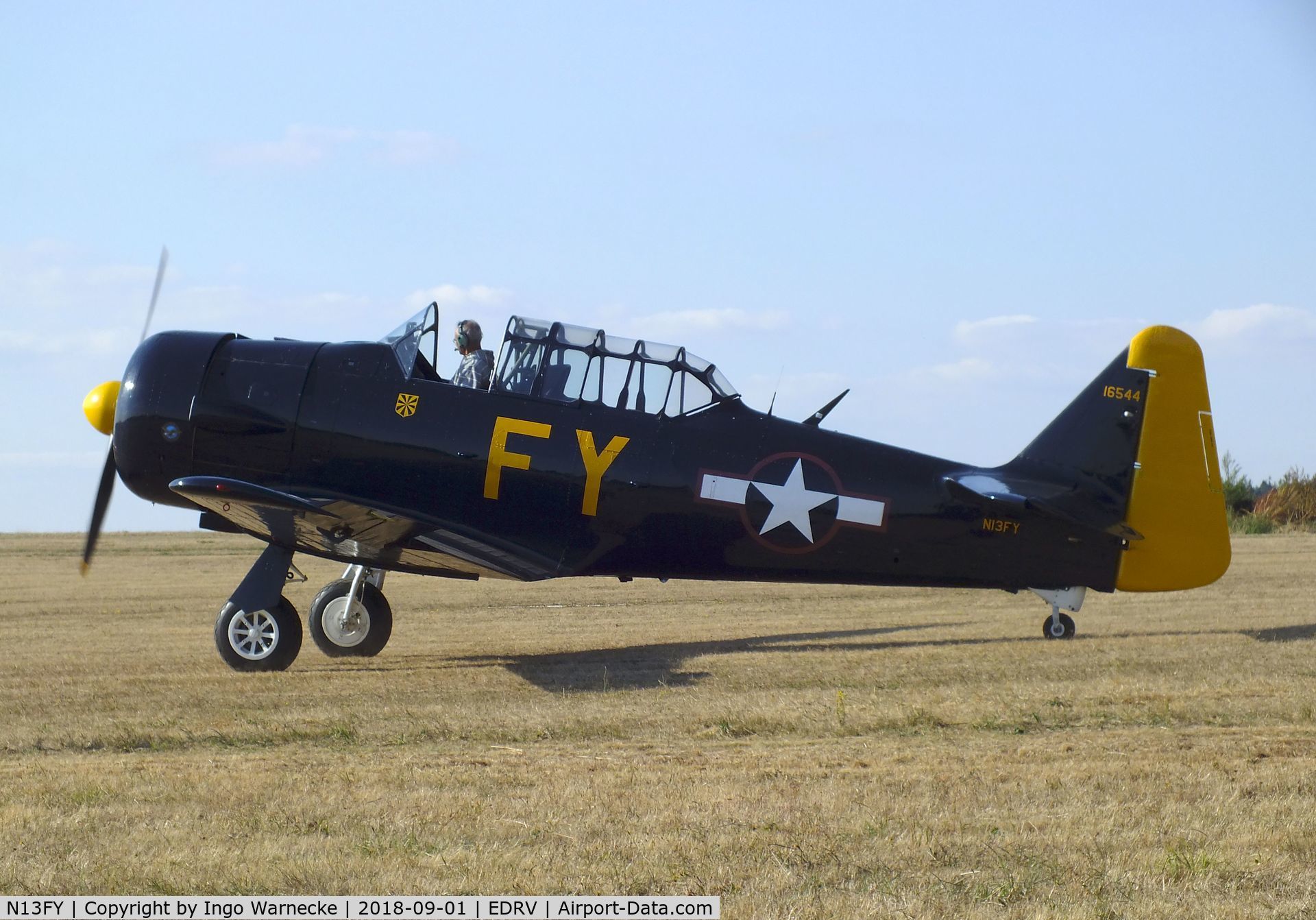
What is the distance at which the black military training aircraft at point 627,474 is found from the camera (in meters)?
9.80

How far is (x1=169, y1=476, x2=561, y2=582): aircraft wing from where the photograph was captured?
8523 mm

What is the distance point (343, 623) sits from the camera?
417 inches

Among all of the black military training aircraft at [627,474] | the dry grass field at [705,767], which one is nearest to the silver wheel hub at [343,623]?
the dry grass field at [705,767]

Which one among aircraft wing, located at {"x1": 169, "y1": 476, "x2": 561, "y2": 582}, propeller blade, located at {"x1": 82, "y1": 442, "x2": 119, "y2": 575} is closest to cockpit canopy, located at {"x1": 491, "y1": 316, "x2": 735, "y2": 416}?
aircraft wing, located at {"x1": 169, "y1": 476, "x2": 561, "y2": 582}

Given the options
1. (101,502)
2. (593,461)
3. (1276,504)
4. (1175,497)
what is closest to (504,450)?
(593,461)

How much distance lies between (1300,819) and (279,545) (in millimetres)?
7413

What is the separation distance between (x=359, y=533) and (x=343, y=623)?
1621mm

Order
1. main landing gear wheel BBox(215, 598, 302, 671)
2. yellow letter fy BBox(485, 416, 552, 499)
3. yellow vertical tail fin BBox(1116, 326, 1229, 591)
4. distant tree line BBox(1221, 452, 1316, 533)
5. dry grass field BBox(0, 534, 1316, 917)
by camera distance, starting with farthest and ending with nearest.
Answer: distant tree line BBox(1221, 452, 1316, 533)
yellow vertical tail fin BBox(1116, 326, 1229, 591)
yellow letter fy BBox(485, 416, 552, 499)
main landing gear wheel BBox(215, 598, 302, 671)
dry grass field BBox(0, 534, 1316, 917)

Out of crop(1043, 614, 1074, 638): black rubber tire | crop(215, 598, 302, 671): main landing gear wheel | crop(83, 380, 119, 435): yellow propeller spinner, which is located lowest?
crop(215, 598, 302, 671): main landing gear wheel

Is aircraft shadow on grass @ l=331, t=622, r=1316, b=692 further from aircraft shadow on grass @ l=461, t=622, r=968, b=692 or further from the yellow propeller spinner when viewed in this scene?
the yellow propeller spinner

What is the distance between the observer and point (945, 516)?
9.91m

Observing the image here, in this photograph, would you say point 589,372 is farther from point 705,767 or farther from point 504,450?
point 705,767

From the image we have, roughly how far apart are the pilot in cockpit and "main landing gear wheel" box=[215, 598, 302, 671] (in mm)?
2379

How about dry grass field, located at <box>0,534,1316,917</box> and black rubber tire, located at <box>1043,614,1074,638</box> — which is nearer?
dry grass field, located at <box>0,534,1316,917</box>
